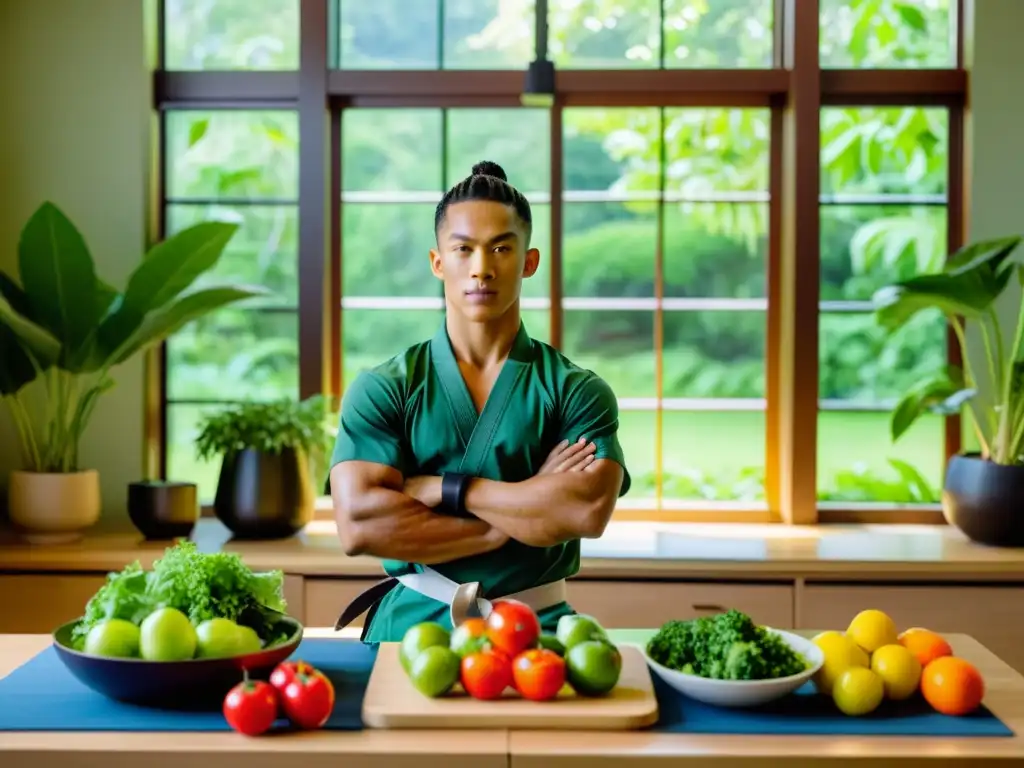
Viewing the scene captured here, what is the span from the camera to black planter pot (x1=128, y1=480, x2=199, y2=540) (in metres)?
3.62

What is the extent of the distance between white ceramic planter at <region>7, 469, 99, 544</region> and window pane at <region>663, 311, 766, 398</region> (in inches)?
73.1

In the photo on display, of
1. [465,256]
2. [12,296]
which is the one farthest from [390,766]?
[12,296]

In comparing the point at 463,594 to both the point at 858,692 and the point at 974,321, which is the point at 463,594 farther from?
the point at 974,321

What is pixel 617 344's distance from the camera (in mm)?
4168

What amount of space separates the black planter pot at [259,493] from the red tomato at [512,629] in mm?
1854

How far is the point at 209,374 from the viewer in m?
4.18

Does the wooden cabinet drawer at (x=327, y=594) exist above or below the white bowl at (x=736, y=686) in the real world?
below

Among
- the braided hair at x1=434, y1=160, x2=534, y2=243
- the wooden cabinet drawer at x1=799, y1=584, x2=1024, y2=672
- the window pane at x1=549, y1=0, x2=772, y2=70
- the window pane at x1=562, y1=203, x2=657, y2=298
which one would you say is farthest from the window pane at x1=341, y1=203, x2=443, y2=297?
the braided hair at x1=434, y1=160, x2=534, y2=243

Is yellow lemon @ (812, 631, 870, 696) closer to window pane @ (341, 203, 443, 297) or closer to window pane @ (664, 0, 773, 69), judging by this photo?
window pane @ (341, 203, 443, 297)

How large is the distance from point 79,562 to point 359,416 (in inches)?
61.0

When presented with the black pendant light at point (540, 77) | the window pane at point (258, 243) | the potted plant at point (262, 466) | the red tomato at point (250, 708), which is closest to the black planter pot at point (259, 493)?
the potted plant at point (262, 466)

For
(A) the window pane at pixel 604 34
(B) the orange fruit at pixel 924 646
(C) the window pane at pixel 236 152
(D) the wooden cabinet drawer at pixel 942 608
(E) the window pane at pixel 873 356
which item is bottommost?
(D) the wooden cabinet drawer at pixel 942 608

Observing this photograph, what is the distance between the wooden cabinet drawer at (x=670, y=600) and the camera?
3441 mm

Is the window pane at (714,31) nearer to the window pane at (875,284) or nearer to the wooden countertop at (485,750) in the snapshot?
the window pane at (875,284)
